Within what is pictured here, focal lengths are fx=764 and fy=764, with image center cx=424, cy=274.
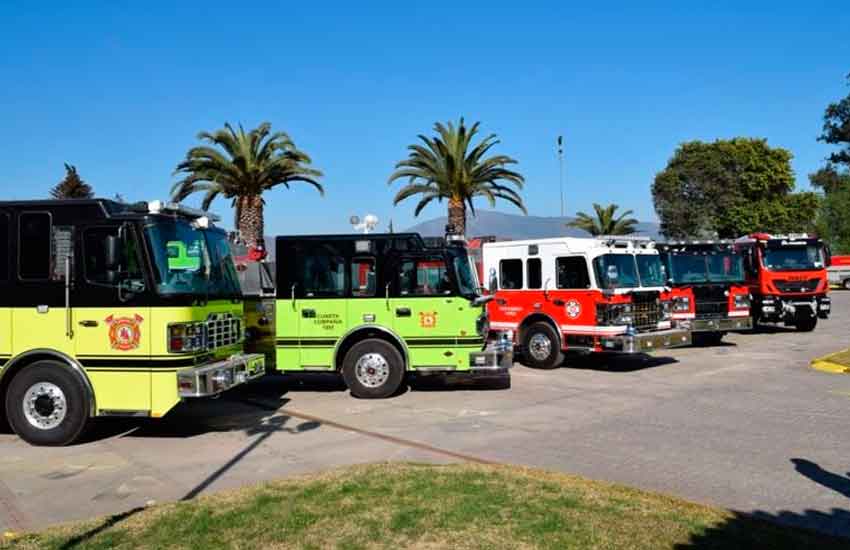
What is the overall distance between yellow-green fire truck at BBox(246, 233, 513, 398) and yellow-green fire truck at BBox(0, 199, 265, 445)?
317cm

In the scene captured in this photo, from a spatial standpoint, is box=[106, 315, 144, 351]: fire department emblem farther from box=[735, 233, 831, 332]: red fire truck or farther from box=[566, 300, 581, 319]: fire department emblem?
box=[735, 233, 831, 332]: red fire truck

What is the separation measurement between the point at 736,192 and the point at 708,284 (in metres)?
42.5

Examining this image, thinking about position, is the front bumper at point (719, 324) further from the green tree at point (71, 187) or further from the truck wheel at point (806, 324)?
the green tree at point (71, 187)

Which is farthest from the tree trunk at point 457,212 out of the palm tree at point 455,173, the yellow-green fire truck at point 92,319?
the yellow-green fire truck at point 92,319

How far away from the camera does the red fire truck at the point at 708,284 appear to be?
18.5 metres

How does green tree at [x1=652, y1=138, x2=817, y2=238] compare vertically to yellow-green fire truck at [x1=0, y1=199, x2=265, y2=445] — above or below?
above

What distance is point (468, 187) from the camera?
30656 millimetres

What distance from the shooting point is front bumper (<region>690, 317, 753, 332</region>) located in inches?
721

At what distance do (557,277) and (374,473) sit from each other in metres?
9.04

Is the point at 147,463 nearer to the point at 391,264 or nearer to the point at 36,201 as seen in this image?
the point at 36,201

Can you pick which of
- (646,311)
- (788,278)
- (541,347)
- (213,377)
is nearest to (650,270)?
(646,311)

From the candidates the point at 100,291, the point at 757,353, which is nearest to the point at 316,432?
the point at 100,291

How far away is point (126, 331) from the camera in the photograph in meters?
8.52

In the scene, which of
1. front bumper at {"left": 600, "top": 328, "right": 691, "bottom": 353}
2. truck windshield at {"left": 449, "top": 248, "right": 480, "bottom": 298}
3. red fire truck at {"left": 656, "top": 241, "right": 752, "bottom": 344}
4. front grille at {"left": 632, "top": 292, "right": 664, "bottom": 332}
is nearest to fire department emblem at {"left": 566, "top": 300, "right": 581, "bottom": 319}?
front bumper at {"left": 600, "top": 328, "right": 691, "bottom": 353}
